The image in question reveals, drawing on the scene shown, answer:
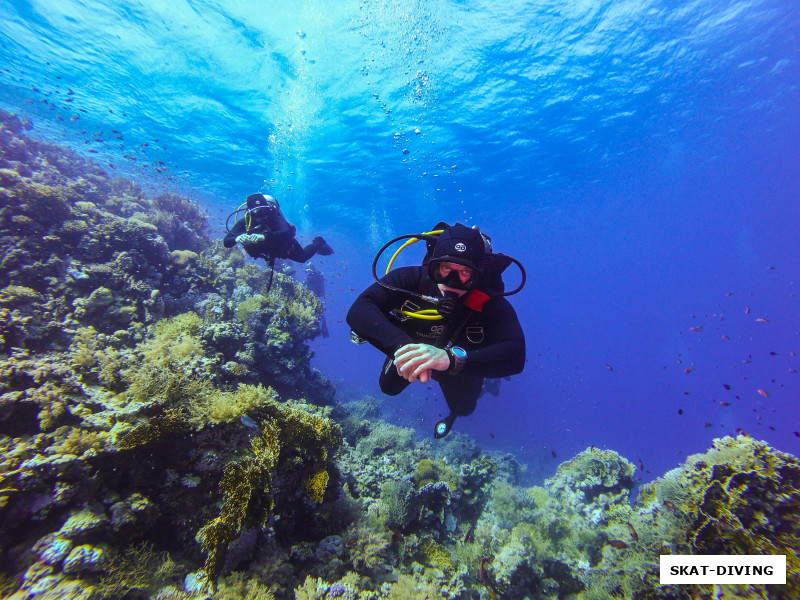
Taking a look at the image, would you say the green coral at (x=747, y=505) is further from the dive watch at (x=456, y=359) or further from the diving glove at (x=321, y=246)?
the diving glove at (x=321, y=246)

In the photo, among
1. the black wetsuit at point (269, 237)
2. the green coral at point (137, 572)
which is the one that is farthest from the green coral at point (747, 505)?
the black wetsuit at point (269, 237)

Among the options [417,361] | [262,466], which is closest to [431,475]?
[262,466]

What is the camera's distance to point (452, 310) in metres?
3.37

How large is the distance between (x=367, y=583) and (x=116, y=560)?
230 cm

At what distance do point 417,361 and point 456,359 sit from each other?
45 centimetres

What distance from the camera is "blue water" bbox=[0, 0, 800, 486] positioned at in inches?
631

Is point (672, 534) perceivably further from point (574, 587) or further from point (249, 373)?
point (249, 373)

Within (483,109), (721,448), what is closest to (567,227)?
(483,109)

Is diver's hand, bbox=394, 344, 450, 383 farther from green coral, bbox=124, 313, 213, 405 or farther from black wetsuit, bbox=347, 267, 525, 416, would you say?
green coral, bbox=124, 313, 213, 405

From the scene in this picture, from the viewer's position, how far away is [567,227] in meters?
56.9

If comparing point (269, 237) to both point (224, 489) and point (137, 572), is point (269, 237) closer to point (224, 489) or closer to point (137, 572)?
point (224, 489)

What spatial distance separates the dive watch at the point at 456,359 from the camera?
2.54 meters

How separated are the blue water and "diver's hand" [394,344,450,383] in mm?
9699

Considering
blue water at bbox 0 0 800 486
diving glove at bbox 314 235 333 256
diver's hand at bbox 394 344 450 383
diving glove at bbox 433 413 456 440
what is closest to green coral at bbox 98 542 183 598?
diver's hand at bbox 394 344 450 383
